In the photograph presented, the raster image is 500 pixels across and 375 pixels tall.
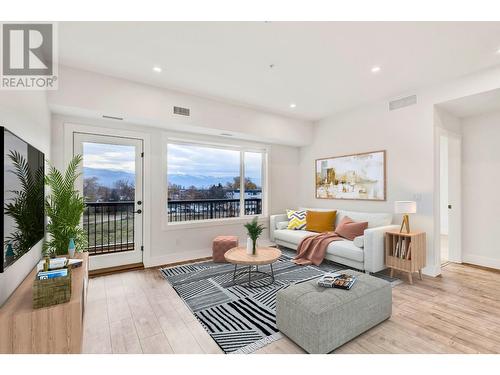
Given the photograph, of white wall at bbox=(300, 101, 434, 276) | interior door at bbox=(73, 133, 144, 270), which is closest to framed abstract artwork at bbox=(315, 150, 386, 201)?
white wall at bbox=(300, 101, 434, 276)

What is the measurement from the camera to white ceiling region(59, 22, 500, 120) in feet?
7.32

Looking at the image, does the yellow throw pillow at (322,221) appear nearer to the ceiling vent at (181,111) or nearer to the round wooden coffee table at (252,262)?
the round wooden coffee table at (252,262)

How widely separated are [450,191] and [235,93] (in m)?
4.02

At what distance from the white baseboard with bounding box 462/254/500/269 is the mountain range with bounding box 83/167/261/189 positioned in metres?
3.89

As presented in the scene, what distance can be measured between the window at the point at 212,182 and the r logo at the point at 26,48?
78.4 inches

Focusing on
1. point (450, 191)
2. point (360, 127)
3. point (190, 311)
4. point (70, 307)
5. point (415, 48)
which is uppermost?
point (415, 48)

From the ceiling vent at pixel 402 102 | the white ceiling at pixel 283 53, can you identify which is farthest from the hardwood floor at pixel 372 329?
the white ceiling at pixel 283 53

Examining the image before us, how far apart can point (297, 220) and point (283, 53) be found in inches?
121

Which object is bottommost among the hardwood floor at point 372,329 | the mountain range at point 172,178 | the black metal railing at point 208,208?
the hardwood floor at point 372,329

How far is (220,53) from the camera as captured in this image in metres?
2.65

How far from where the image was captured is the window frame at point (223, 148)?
411 centimetres

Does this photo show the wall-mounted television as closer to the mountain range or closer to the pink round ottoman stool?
the mountain range

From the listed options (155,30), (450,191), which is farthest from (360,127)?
(155,30)

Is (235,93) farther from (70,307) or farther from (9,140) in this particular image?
(70,307)
